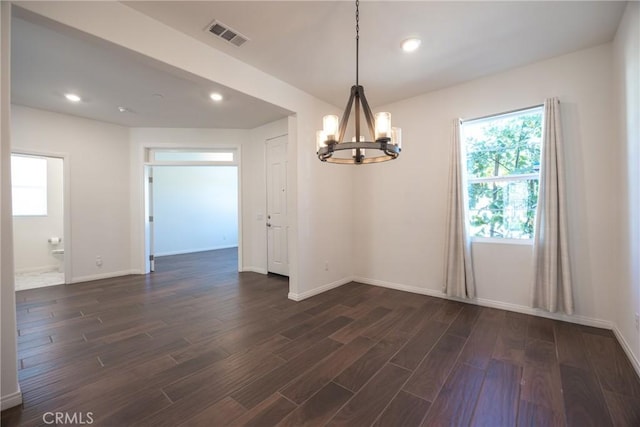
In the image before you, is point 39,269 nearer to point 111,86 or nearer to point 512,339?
point 111,86

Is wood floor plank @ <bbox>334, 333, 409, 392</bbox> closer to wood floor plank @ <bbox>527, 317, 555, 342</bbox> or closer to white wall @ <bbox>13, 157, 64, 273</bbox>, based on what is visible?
wood floor plank @ <bbox>527, 317, 555, 342</bbox>

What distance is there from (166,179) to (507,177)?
7996 mm

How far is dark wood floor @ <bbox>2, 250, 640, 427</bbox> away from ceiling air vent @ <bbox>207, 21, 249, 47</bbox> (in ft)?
9.61

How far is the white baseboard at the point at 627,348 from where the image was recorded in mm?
2053

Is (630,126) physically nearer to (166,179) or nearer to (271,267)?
(271,267)

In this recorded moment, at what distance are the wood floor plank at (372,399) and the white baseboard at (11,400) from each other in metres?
2.02

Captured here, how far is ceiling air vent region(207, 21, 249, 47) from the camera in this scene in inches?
94.4

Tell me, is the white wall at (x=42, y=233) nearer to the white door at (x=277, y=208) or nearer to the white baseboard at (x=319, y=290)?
the white door at (x=277, y=208)

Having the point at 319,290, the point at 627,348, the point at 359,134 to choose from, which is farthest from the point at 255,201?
the point at 627,348

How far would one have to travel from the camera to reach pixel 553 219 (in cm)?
284

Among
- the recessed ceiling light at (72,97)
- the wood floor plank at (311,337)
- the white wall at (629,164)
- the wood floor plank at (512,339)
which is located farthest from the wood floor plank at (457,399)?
the recessed ceiling light at (72,97)

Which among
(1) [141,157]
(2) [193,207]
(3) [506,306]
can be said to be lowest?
(3) [506,306]

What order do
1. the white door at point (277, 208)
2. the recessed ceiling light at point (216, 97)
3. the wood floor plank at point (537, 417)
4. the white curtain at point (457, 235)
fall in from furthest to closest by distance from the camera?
1. the white door at point (277, 208)
2. the recessed ceiling light at point (216, 97)
3. the white curtain at point (457, 235)
4. the wood floor plank at point (537, 417)

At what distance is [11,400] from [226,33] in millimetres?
3191
